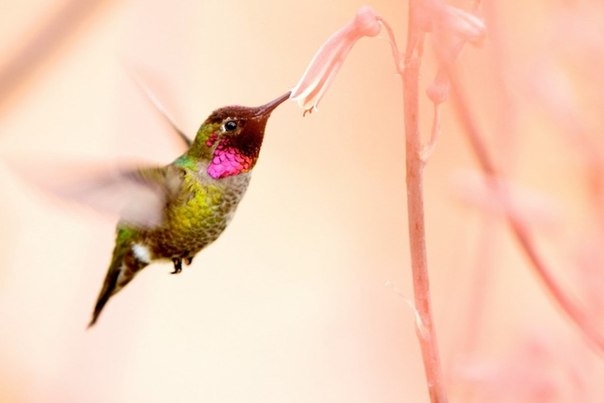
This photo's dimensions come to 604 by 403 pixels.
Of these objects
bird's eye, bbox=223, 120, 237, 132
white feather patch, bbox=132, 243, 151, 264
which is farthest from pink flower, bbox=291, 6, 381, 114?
white feather patch, bbox=132, 243, 151, 264

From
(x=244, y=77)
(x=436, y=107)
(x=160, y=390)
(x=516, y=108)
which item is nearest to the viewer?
(x=436, y=107)

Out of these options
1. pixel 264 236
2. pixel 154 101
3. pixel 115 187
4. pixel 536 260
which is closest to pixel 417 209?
pixel 536 260

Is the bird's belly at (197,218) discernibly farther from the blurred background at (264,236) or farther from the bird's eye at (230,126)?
the blurred background at (264,236)

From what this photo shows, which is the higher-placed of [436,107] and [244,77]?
[436,107]

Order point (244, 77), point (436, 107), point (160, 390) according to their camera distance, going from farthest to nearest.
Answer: point (244, 77)
point (160, 390)
point (436, 107)

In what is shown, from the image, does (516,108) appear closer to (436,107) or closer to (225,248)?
(436,107)

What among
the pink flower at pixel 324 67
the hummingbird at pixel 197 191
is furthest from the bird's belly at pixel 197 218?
the pink flower at pixel 324 67

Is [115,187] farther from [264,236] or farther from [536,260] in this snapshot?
[264,236]

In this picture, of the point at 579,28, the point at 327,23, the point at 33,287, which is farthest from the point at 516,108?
the point at 33,287
